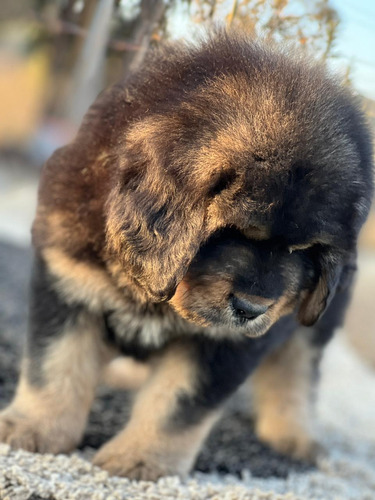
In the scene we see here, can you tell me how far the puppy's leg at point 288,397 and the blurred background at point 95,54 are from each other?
837 mm

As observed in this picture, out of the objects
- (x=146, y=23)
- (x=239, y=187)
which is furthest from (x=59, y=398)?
(x=146, y=23)

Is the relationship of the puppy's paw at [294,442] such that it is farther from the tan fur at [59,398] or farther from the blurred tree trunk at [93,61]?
the blurred tree trunk at [93,61]

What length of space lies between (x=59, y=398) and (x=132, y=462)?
448mm

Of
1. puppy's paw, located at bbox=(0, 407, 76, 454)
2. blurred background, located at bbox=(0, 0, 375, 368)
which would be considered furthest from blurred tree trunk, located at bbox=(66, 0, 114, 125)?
puppy's paw, located at bbox=(0, 407, 76, 454)

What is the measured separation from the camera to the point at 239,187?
7.00 feet

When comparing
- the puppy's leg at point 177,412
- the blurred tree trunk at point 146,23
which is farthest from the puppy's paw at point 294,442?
the blurred tree trunk at point 146,23

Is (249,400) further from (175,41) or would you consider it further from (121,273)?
(175,41)

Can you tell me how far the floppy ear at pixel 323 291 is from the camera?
2422 millimetres

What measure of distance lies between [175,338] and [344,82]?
1.31 m

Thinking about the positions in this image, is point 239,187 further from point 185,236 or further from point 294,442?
point 294,442

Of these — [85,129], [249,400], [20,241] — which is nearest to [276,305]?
[85,129]

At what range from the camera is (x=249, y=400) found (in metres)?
4.31

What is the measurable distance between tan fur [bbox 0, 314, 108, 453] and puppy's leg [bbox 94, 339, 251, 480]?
20 centimetres

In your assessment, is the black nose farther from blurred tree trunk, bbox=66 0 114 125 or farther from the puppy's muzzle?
blurred tree trunk, bbox=66 0 114 125
